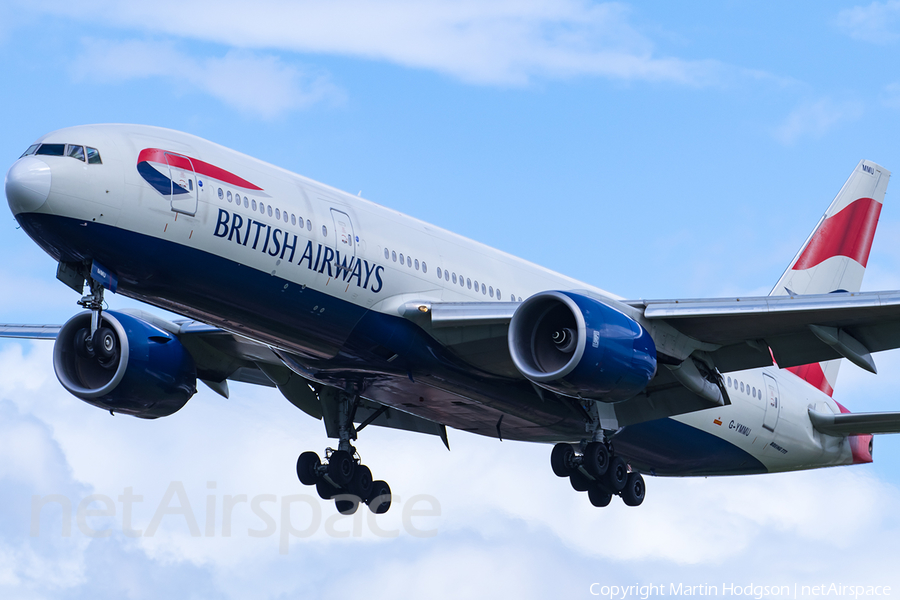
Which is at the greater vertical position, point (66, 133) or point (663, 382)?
point (66, 133)

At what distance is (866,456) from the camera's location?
31375 mm

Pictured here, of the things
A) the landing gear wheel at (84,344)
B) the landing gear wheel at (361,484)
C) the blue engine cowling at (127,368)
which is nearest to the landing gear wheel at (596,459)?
the landing gear wheel at (361,484)

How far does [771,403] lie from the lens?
29547 millimetres

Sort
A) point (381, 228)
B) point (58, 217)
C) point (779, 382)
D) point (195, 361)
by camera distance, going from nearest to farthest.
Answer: point (58, 217) < point (381, 228) < point (195, 361) < point (779, 382)

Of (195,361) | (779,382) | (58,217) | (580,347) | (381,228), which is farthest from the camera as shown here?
(779,382)

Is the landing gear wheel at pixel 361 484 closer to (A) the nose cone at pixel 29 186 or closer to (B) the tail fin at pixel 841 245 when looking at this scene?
(A) the nose cone at pixel 29 186

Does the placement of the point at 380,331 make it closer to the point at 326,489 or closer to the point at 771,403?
the point at 326,489

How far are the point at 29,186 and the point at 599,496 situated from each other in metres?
13.7

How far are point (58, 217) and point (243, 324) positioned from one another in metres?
4.04

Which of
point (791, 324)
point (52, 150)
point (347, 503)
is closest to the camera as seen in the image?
point (52, 150)

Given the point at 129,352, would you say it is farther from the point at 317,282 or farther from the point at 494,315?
the point at 494,315

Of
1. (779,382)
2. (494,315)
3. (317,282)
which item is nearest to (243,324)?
(317,282)

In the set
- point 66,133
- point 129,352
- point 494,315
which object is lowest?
point 129,352

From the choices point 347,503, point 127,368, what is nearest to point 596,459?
point 347,503
